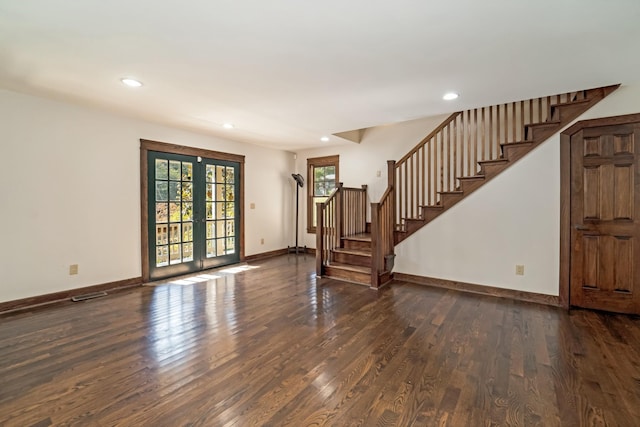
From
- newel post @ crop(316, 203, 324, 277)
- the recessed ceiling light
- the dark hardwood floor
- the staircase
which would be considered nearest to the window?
the staircase

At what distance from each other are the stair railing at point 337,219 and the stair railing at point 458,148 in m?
0.89

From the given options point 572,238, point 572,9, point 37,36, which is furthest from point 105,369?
point 572,238

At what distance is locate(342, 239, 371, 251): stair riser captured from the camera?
16.5 ft

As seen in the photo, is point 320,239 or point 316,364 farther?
point 320,239

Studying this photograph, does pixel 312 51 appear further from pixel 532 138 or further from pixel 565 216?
pixel 565 216

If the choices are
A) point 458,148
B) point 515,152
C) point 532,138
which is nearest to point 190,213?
point 458,148

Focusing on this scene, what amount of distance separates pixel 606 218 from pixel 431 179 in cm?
218

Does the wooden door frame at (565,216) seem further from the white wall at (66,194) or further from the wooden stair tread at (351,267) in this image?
the white wall at (66,194)

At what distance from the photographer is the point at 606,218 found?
3350 millimetres

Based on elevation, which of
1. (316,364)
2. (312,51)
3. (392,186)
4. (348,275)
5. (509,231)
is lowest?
(316,364)

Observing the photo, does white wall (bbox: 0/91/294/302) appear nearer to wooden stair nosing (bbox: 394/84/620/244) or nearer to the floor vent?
the floor vent

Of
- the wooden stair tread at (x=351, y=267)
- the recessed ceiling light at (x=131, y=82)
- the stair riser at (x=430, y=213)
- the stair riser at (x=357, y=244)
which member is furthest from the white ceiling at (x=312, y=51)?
the wooden stair tread at (x=351, y=267)

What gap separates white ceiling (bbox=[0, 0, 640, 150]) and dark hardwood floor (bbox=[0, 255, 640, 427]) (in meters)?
2.44

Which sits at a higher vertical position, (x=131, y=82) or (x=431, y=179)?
(x=131, y=82)
